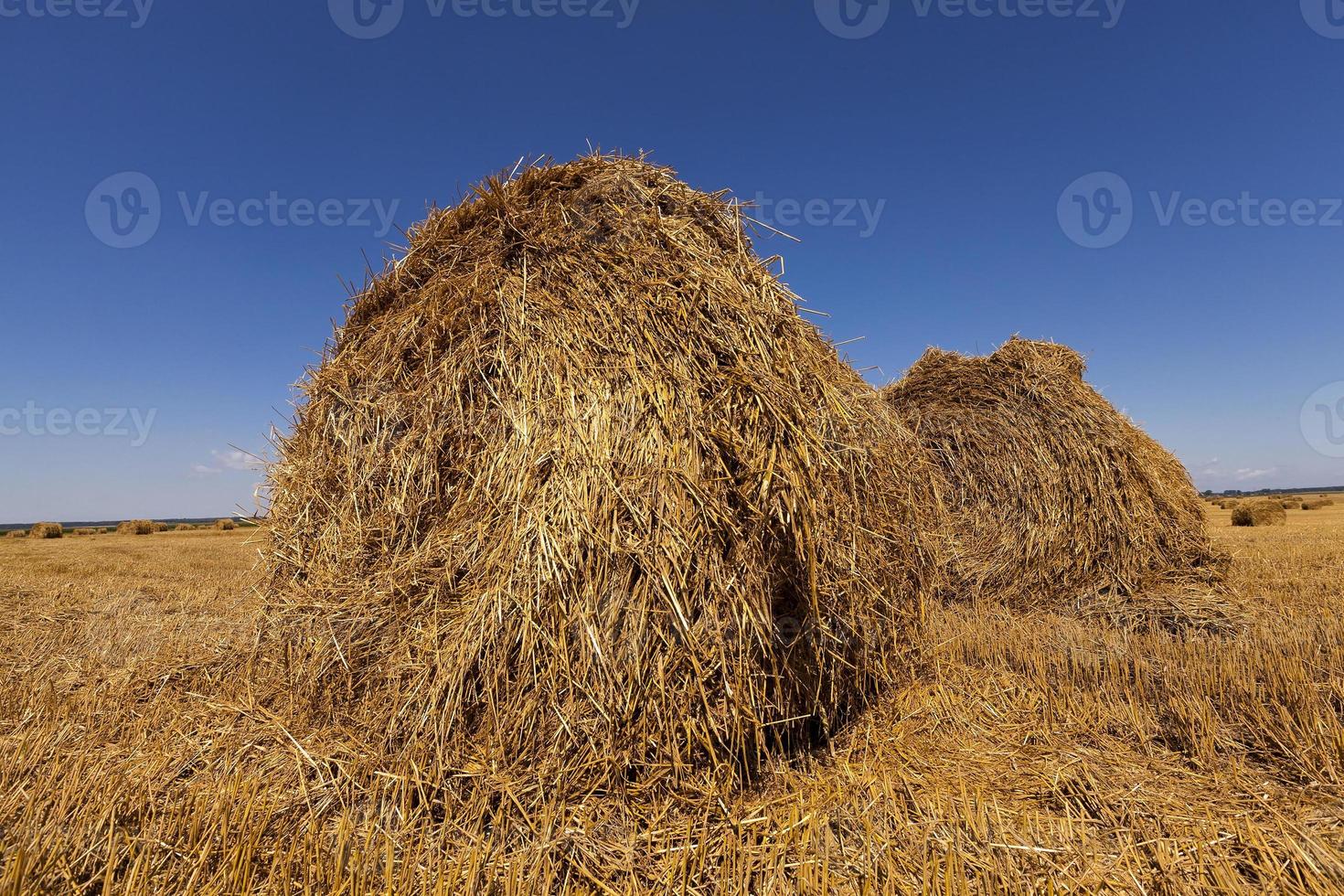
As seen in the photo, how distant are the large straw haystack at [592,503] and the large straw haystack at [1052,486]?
3521 millimetres

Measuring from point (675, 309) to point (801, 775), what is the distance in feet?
7.15

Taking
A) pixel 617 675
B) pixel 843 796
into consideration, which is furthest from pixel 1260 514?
pixel 617 675

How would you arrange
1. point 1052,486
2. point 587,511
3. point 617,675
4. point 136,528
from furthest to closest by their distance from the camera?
1. point 136,528
2. point 1052,486
3. point 587,511
4. point 617,675

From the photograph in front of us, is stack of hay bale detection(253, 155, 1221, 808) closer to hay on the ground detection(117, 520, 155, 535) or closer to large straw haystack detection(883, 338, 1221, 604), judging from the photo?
large straw haystack detection(883, 338, 1221, 604)

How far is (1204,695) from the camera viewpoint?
11.4 feet

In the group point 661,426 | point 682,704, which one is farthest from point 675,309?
point 682,704

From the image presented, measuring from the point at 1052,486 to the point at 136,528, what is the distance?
28944mm

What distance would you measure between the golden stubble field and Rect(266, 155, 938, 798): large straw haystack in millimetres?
283

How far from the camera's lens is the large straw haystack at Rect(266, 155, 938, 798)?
8.20 ft

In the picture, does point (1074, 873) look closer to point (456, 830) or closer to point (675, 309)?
point (456, 830)

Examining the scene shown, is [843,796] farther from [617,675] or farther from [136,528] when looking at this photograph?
[136,528]

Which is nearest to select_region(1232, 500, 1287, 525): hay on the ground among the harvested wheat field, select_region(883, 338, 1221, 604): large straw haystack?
select_region(883, 338, 1221, 604): large straw haystack

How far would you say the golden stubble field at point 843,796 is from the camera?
2035 mm

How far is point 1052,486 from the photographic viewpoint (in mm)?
6566
